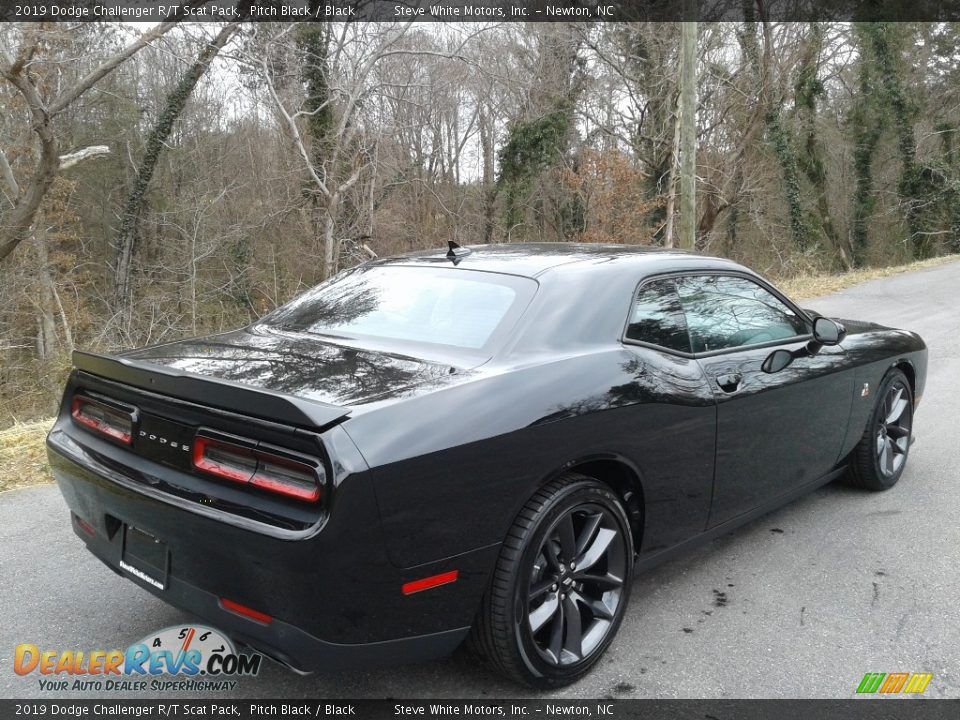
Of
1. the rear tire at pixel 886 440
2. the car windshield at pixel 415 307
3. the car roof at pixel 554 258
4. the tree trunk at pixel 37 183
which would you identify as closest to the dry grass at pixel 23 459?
the car windshield at pixel 415 307

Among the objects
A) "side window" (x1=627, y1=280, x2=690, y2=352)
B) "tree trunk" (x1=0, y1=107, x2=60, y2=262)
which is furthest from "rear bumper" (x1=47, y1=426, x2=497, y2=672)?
"tree trunk" (x1=0, y1=107, x2=60, y2=262)

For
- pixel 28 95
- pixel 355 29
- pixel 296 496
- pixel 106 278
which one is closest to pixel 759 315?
pixel 296 496

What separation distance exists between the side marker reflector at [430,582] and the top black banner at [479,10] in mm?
Answer: 11784

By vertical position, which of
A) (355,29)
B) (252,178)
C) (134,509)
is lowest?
(134,509)

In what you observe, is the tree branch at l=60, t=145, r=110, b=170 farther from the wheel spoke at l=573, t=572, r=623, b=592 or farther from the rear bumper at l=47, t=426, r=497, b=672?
the wheel spoke at l=573, t=572, r=623, b=592

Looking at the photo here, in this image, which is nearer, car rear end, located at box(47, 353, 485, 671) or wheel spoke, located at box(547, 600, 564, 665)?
car rear end, located at box(47, 353, 485, 671)

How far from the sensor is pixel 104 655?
284 cm

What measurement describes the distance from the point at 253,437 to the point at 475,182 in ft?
80.2

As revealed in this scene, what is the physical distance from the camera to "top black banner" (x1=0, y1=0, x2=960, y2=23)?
13414 mm

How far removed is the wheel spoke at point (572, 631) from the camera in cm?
270

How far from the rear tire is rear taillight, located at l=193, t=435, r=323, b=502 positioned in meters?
3.40

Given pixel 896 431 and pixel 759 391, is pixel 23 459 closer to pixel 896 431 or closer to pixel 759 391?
pixel 759 391

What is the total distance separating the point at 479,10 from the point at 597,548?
1646 cm

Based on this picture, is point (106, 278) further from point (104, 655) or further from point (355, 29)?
point (104, 655)
